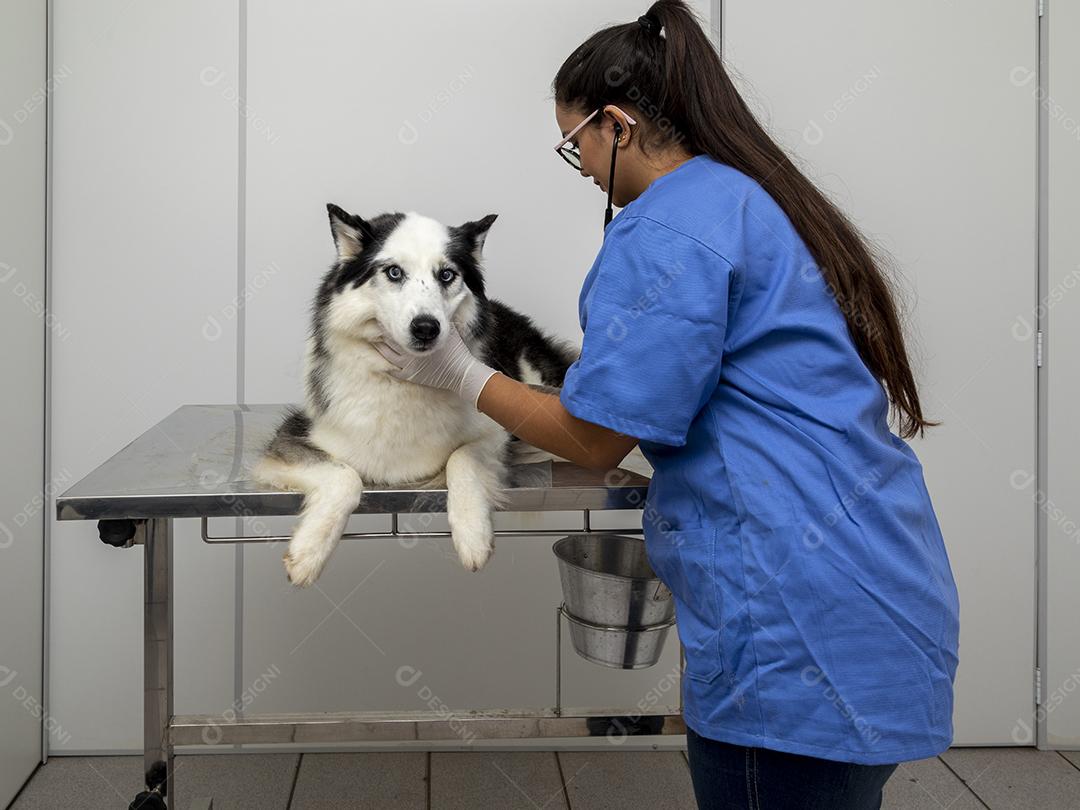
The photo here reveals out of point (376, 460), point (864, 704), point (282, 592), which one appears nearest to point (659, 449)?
point (864, 704)

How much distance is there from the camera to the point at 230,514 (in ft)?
5.27

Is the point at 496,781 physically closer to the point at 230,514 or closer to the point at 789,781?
the point at 230,514

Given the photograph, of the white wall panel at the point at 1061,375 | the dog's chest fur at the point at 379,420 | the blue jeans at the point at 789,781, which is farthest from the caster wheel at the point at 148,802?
the white wall panel at the point at 1061,375

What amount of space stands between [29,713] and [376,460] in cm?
169

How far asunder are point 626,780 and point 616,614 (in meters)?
1.04

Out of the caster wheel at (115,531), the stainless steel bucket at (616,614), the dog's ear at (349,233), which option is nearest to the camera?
the caster wheel at (115,531)

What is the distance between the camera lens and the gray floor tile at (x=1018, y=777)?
253 cm

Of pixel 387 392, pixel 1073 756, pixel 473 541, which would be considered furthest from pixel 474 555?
pixel 1073 756

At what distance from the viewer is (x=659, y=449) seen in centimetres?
130

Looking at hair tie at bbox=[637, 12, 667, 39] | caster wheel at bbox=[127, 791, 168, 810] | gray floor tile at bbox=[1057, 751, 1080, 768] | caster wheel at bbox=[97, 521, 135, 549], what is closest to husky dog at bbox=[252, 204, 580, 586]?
caster wheel at bbox=[97, 521, 135, 549]

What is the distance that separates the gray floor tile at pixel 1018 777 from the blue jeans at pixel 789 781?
5.51 ft

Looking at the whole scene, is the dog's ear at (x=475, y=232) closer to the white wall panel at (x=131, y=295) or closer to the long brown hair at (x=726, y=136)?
the long brown hair at (x=726, y=136)

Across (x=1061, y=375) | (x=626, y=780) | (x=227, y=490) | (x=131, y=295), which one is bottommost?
(x=626, y=780)

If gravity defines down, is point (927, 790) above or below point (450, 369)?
below
